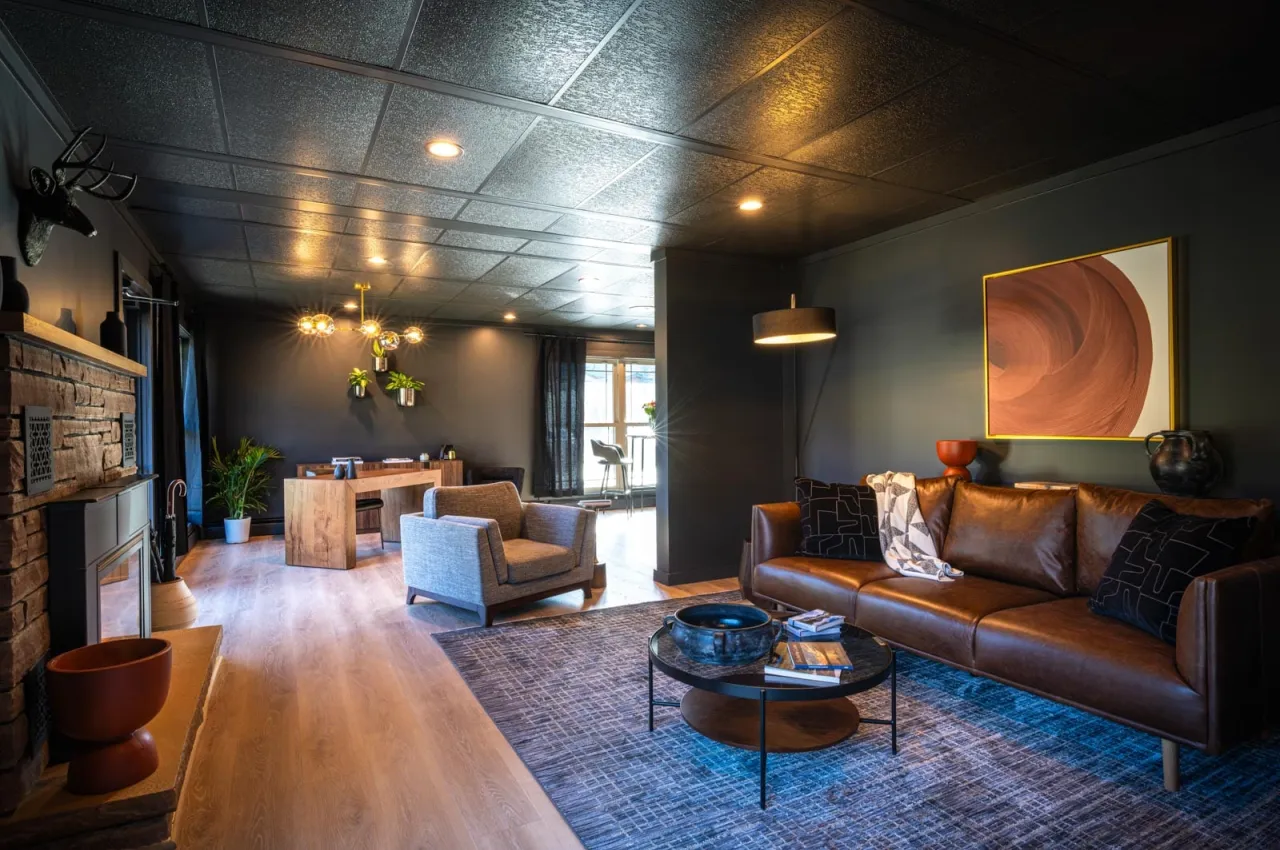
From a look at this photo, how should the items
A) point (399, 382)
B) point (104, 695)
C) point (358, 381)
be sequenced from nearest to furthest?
point (104, 695) → point (358, 381) → point (399, 382)

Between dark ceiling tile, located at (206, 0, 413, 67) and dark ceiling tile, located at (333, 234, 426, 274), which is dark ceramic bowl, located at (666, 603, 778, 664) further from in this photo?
dark ceiling tile, located at (333, 234, 426, 274)

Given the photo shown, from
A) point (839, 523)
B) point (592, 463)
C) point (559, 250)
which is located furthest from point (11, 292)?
point (592, 463)

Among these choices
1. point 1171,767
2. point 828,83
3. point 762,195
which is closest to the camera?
point 1171,767

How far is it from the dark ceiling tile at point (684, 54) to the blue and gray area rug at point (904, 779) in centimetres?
251

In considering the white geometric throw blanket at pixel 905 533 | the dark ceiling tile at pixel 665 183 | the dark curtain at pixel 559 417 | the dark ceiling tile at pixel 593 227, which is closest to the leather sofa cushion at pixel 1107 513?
the white geometric throw blanket at pixel 905 533

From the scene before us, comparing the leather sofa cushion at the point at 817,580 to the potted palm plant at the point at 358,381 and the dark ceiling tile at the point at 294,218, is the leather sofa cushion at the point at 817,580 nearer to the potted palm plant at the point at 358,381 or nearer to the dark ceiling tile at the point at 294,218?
the dark ceiling tile at the point at 294,218

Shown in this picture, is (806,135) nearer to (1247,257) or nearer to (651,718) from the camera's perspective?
(1247,257)

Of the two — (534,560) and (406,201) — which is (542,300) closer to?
(406,201)

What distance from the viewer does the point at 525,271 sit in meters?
5.86

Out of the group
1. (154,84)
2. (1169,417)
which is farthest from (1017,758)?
(154,84)

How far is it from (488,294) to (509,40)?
15.6 feet

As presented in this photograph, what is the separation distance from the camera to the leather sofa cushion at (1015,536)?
3170mm

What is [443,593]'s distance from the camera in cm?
437

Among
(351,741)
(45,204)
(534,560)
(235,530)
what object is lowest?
(351,741)
